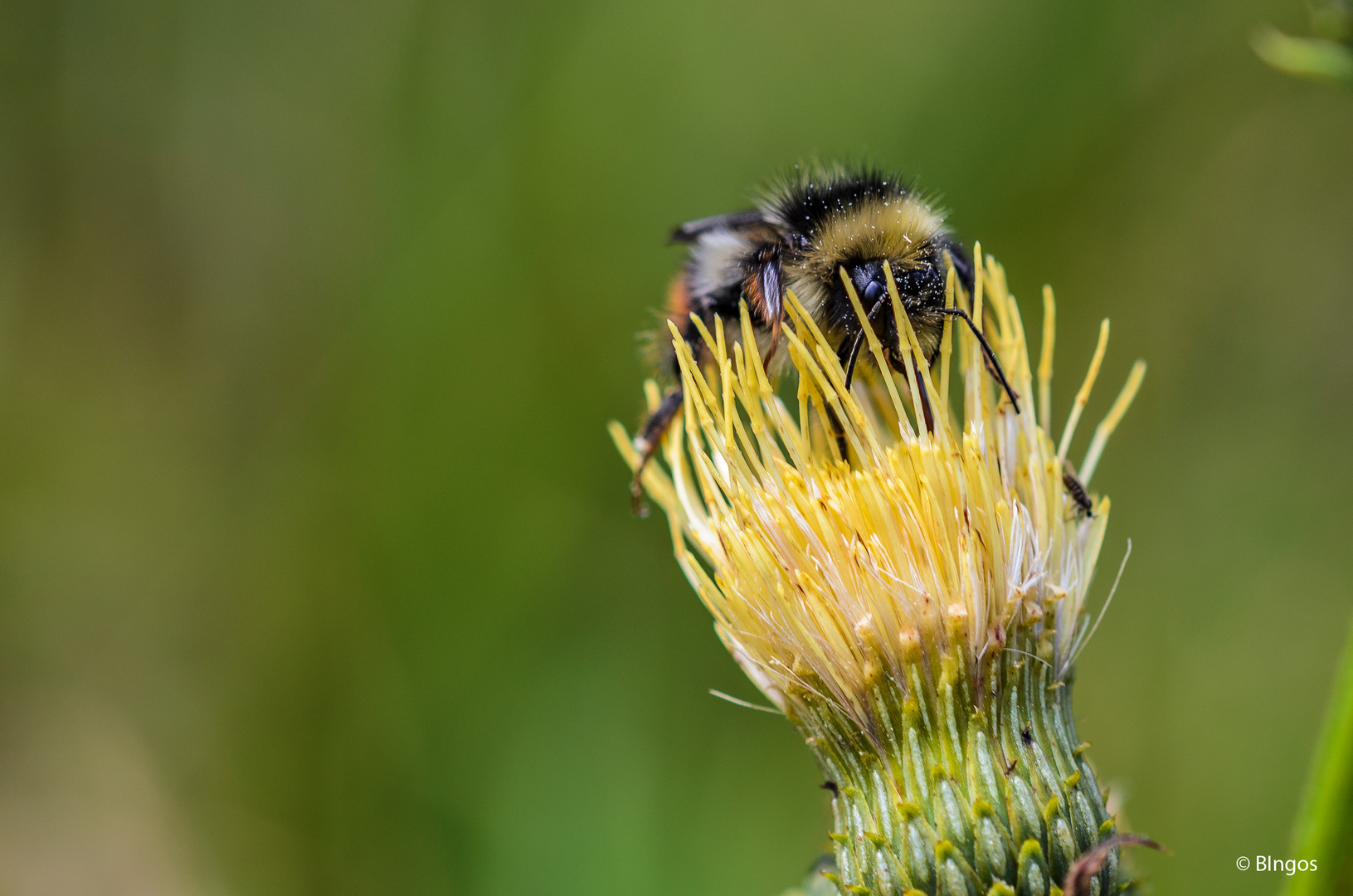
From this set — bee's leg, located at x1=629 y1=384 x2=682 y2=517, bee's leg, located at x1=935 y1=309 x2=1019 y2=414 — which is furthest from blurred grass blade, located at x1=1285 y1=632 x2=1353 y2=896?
bee's leg, located at x1=629 y1=384 x2=682 y2=517

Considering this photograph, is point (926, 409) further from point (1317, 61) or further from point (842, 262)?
point (1317, 61)

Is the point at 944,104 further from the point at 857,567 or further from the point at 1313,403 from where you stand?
the point at 857,567

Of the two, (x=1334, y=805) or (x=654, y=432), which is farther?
(x=654, y=432)

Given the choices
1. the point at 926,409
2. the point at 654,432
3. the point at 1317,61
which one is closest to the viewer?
the point at 1317,61

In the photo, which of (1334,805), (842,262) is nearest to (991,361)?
(842,262)

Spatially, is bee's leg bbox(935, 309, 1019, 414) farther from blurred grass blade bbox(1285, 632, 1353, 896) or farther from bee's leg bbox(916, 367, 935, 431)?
blurred grass blade bbox(1285, 632, 1353, 896)

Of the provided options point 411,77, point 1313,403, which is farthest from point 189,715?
point 1313,403

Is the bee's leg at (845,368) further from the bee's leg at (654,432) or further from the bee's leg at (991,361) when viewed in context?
the bee's leg at (654,432)

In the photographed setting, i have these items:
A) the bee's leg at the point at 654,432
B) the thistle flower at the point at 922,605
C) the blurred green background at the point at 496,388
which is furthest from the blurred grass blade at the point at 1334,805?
the blurred green background at the point at 496,388
